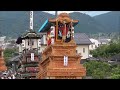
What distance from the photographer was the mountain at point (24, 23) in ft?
60.9

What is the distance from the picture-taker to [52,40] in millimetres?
9195

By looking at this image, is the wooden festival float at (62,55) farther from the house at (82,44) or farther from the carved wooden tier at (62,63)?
the house at (82,44)

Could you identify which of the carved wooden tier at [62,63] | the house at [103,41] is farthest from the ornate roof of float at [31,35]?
the house at [103,41]

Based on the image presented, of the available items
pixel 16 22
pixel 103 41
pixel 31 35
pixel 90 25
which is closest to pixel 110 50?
pixel 90 25

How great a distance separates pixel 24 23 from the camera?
68.7 feet

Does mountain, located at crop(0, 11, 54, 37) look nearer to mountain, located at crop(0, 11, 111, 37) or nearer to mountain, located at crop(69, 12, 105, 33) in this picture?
mountain, located at crop(0, 11, 111, 37)

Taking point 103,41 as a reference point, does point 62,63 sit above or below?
below

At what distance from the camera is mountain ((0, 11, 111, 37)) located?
18572mm

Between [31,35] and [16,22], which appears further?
[16,22]

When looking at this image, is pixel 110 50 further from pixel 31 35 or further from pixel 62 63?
pixel 62 63

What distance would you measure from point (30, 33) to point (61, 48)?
2.74 metres
